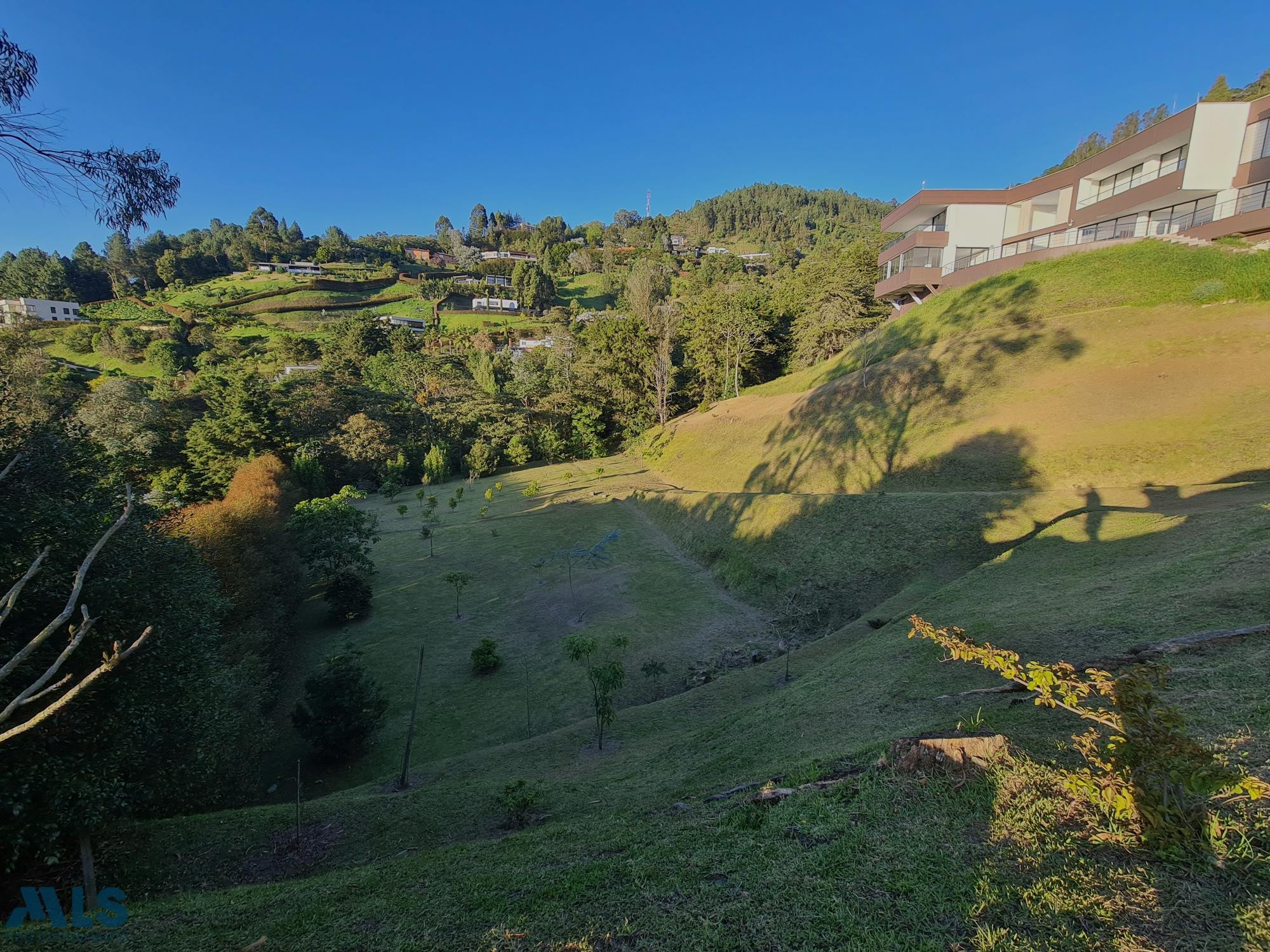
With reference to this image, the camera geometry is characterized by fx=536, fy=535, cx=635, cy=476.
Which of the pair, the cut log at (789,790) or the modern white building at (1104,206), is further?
the modern white building at (1104,206)

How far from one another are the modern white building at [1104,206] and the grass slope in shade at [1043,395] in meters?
3.01

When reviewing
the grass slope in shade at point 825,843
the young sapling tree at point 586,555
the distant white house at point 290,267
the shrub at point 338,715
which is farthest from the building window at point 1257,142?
the distant white house at point 290,267

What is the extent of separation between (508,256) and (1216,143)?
16988 cm

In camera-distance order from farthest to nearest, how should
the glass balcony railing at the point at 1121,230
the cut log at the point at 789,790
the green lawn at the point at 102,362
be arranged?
1. the green lawn at the point at 102,362
2. the glass balcony railing at the point at 1121,230
3. the cut log at the point at 789,790

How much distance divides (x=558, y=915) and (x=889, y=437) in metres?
26.1

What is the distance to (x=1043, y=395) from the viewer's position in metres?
23.7

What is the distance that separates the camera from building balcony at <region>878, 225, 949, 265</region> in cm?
3919

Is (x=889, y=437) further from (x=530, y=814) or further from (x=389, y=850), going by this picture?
(x=389, y=850)

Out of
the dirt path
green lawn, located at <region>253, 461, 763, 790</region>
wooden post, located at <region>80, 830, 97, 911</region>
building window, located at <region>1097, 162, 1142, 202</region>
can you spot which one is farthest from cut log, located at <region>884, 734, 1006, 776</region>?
building window, located at <region>1097, 162, 1142, 202</region>

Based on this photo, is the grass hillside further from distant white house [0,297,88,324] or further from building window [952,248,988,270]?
distant white house [0,297,88,324]

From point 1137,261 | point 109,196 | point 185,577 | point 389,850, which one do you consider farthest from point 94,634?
point 1137,261

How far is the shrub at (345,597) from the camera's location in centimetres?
2464

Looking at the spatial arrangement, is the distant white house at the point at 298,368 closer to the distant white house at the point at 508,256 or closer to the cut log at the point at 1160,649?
the cut log at the point at 1160,649

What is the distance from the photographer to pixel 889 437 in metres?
26.6
